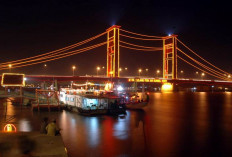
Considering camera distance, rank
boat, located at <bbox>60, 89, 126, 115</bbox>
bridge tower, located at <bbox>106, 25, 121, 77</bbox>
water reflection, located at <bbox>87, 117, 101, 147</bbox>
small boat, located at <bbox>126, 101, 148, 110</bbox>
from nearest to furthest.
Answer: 1. water reflection, located at <bbox>87, 117, 101, 147</bbox>
2. boat, located at <bbox>60, 89, 126, 115</bbox>
3. small boat, located at <bbox>126, 101, 148, 110</bbox>
4. bridge tower, located at <bbox>106, 25, 121, 77</bbox>

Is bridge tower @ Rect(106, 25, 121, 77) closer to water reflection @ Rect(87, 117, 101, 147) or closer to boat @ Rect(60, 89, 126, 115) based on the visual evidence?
boat @ Rect(60, 89, 126, 115)

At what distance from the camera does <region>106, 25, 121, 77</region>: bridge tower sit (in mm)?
55875

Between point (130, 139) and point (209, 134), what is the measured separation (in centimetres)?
567

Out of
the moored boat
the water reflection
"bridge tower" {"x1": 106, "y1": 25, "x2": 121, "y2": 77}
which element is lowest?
the water reflection

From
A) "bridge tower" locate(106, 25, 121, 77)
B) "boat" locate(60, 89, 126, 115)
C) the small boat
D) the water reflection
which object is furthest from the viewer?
"bridge tower" locate(106, 25, 121, 77)

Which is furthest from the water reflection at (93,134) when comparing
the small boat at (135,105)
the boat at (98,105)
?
the small boat at (135,105)

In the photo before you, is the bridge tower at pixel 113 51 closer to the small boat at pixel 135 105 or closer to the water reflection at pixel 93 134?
the small boat at pixel 135 105

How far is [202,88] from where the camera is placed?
128 m

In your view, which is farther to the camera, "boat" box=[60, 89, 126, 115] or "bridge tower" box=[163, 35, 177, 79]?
"bridge tower" box=[163, 35, 177, 79]

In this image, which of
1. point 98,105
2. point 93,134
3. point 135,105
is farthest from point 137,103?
point 93,134

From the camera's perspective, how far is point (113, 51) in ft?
192

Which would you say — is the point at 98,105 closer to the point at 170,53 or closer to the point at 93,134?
the point at 93,134

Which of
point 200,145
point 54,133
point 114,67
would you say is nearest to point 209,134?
point 200,145

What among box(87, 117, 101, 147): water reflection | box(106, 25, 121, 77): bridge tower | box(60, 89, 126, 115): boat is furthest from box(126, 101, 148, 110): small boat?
box(106, 25, 121, 77): bridge tower
